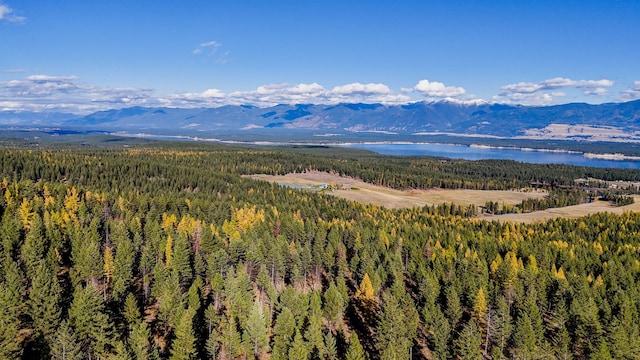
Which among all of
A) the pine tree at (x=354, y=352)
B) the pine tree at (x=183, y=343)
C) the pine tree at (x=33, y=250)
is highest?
the pine tree at (x=33, y=250)

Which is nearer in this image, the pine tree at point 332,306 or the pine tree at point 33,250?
the pine tree at point 33,250

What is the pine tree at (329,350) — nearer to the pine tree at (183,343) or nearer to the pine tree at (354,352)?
the pine tree at (354,352)

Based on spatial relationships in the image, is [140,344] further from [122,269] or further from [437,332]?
[437,332]

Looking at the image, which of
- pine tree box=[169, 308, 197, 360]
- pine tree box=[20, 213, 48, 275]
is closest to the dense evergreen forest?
pine tree box=[169, 308, 197, 360]

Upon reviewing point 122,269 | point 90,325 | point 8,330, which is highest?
point 8,330

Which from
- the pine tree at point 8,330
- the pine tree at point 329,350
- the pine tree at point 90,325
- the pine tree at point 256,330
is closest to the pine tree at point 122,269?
the pine tree at point 90,325

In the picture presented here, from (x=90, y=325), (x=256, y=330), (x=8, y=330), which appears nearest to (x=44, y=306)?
(x=90, y=325)

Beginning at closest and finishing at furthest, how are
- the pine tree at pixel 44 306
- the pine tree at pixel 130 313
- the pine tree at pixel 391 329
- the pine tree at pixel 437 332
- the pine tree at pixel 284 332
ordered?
the pine tree at pixel 44 306 < the pine tree at pixel 284 332 < the pine tree at pixel 130 313 < the pine tree at pixel 391 329 < the pine tree at pixel 437 332

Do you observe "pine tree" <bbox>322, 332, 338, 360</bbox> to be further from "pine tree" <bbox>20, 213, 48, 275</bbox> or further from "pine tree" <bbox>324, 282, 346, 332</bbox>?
"pine tree" <bbox>20, 213, 48, 275</bbox>

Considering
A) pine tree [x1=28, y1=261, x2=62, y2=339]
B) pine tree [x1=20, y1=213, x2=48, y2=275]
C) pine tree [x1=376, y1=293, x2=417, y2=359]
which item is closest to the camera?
pine tree [x1=28, y1=261, x2=62, y2=339]
